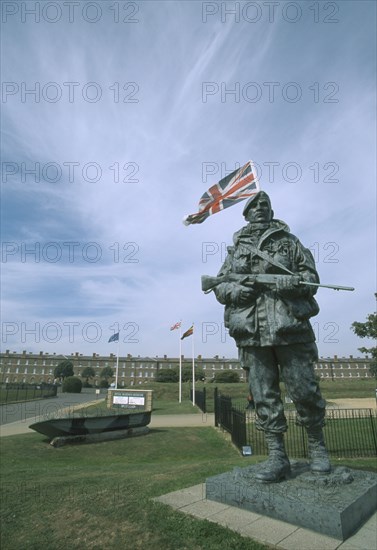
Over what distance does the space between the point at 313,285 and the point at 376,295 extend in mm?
21688

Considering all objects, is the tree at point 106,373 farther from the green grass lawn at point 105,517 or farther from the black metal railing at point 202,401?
the green grass lawn at point 105,517

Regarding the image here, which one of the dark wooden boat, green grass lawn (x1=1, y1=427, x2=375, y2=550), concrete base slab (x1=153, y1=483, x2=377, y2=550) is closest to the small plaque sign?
the dark wooden boat

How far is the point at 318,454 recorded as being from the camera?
12.6 ft

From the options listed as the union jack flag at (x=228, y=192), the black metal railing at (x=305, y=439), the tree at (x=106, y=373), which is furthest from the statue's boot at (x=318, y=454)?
the tree at (x=106, y=373)

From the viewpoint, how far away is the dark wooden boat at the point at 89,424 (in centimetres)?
1213

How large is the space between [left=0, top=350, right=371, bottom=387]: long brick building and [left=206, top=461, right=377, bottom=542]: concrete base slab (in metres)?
90.4

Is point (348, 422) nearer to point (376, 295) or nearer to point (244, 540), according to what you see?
point (376, 295)

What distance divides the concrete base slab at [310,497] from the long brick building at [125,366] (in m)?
90.4

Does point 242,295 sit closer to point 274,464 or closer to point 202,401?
point 274,464

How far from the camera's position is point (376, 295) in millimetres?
22734

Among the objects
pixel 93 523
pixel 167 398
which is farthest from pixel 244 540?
pixel 167 398

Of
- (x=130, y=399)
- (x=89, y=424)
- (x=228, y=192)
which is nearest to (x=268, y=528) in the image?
(x=228, y=192)

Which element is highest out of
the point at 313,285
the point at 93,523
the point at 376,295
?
the point at 376,295

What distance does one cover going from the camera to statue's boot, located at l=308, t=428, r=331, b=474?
12.3 feet
